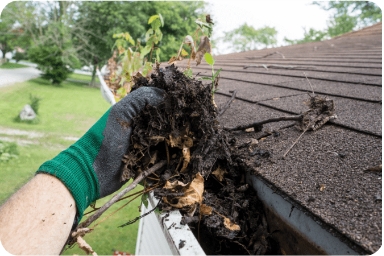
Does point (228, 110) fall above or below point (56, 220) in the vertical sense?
above

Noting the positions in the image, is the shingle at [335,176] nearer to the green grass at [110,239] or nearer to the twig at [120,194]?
the twig at [120,194]

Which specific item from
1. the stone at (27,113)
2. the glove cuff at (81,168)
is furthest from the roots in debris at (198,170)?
the stone at (27,113)

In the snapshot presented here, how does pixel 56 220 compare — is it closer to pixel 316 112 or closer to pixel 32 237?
pixel 32 237

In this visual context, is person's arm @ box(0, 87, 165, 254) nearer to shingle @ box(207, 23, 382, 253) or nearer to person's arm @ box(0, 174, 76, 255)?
person's arm @ box(0, 174, 76, 255)

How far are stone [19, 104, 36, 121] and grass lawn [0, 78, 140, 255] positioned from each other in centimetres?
30

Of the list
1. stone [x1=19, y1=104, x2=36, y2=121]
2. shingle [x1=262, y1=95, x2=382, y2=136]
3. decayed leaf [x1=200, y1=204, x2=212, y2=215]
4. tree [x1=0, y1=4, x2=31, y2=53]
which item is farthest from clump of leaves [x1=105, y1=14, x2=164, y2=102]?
tree [x1=0, y1=4, x2=31, y2=53]

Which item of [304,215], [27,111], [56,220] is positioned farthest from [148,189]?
[27,111]

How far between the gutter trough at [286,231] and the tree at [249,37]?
1384 inches

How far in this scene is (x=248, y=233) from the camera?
1.04 m

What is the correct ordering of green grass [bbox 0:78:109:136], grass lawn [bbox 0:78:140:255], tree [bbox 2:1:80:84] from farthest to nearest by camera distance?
tree [bbox 2:1:80:84], green grass [bbox 0:78:109:136], grass lawn [bbox 0:78:140:255]

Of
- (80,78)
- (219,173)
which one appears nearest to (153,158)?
(219,173)

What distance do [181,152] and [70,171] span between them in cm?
42

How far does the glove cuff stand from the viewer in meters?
1.03

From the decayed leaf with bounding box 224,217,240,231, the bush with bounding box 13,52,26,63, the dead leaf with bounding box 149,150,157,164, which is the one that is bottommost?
the decayed leaf with bounding box 224,217,240,231
